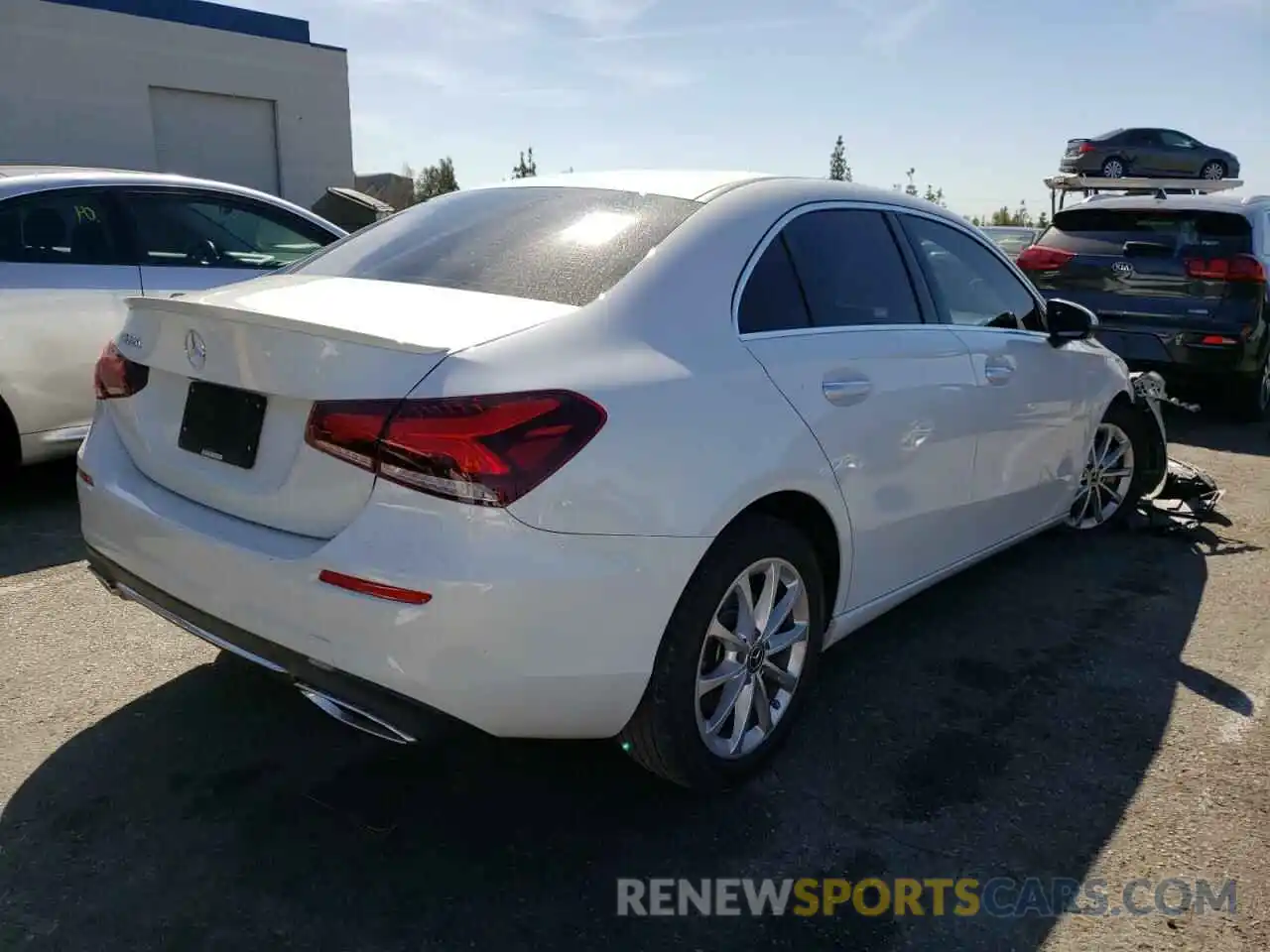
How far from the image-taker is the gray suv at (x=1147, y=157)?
698 inches

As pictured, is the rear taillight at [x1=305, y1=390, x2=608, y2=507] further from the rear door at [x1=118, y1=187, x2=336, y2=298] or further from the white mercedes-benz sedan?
the rear door at [x1=118, y1=187, x2=336, y2=298]

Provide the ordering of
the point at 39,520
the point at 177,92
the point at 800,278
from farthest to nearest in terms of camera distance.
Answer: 1. the point at 177,92
2. the point at 39,520
3. the point at 800,278

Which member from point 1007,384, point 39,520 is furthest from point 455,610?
point 39,520

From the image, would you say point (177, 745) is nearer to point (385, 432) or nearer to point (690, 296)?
point (385, 432)

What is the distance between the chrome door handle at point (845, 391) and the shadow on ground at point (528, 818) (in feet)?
3.34

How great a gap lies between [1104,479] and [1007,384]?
1613mm

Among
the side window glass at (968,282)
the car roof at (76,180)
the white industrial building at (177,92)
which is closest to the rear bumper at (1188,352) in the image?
the side window glass at (968,282)

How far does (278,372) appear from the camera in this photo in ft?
7.73

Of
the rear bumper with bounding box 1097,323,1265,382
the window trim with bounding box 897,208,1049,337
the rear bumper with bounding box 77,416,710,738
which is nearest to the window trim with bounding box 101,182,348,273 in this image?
the window trim with bounding box 897,208,1049,337

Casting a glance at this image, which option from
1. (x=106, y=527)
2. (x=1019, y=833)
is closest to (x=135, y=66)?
(x=106, y=527)

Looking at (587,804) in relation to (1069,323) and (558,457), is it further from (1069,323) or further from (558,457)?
(1069,323)

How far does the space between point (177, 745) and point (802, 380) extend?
202cm

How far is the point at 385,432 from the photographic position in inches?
85.5

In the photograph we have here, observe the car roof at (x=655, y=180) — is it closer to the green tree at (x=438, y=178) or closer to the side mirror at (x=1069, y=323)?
the side mirror at (x=1069, y=323)
